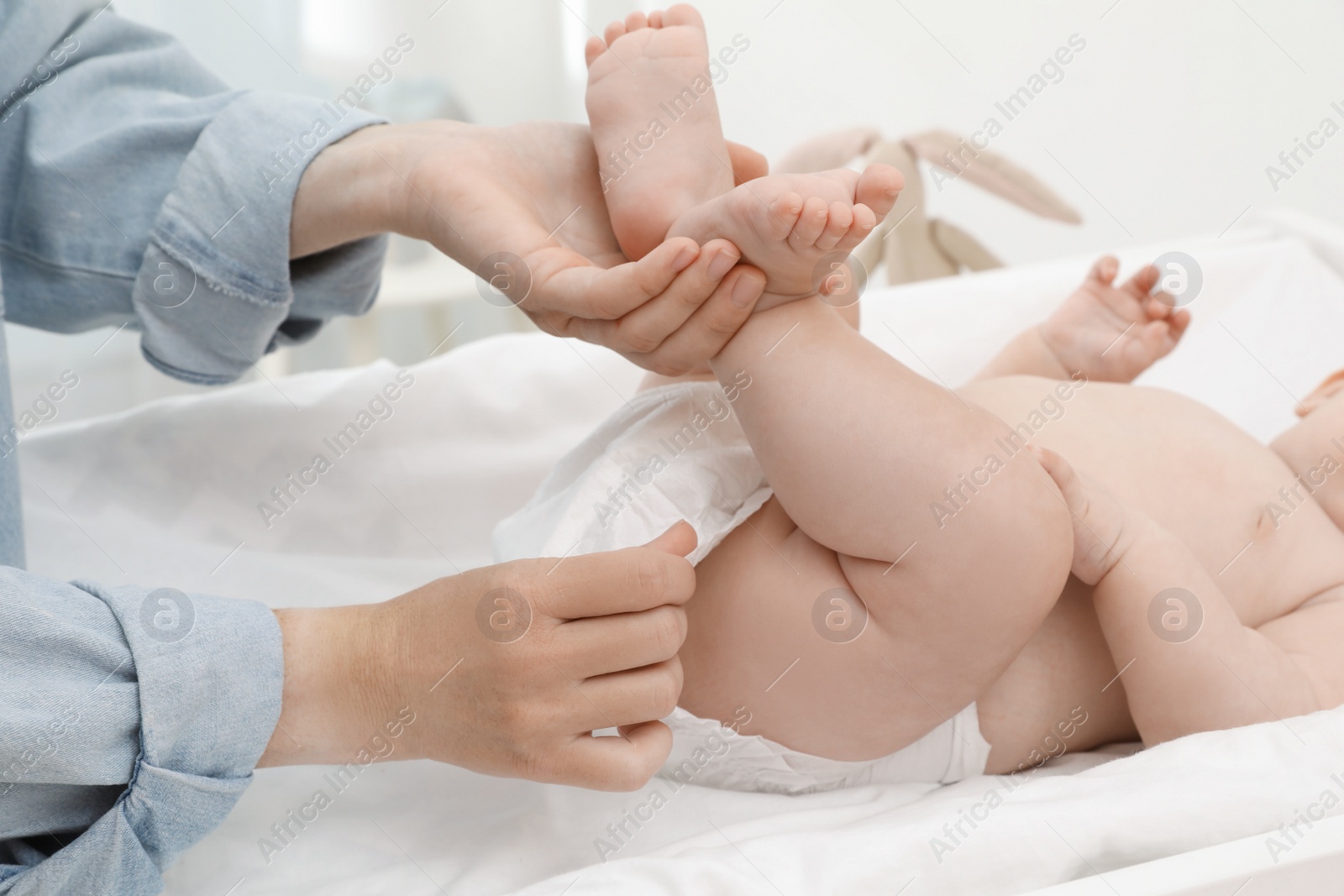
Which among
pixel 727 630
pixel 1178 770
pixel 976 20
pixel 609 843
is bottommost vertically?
pixel 609 843

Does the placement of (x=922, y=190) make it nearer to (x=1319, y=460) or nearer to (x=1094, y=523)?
(x=1319, y=460)

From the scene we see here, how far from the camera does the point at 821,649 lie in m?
0.70

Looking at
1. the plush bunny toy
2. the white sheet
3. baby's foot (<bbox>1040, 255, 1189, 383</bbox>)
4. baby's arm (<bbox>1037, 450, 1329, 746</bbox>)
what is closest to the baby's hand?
baby's arm (<bbox>1037, 450, 1329, 746</bbox>)

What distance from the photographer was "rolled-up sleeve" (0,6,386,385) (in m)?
0.90

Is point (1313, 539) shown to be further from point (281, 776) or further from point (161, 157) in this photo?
point (161, 157)

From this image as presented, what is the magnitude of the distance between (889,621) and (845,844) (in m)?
0.14

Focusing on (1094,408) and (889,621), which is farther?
(1094,408)

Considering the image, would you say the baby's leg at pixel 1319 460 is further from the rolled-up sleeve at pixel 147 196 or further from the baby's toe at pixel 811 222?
the rolled-up sleeve at pixel 147 196

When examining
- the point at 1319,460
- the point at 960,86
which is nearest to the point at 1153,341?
the point at 1319,460

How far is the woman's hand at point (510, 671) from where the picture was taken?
0.61 m

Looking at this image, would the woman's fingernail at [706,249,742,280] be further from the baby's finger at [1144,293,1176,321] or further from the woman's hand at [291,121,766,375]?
the baby's finger at [1144,293,1176,321]

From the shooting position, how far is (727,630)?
727 millimetres

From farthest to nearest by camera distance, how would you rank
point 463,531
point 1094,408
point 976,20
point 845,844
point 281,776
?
point 976,20
point 463,531
point 1094,408
point 281,776
point 845,844

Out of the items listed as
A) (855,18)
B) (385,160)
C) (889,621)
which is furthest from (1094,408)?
(855,18)
